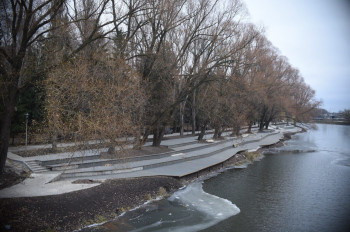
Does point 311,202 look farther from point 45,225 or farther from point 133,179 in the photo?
point 45,225

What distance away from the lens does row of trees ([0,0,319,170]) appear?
13.0 meters

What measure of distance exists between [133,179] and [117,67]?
6.10 meters

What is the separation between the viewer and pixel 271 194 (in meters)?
17.1

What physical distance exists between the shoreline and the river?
23.5 inches

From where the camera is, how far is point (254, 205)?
15.1 m

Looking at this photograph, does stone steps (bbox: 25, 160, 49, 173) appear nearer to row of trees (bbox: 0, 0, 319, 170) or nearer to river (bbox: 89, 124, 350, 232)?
row of trees (bbox: 0, 0, 319, 170)

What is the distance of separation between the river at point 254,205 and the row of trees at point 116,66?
3926 mm

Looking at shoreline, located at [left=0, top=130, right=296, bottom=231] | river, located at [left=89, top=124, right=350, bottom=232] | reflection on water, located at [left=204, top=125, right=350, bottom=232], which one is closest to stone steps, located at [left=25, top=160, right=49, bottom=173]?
shoreline, located at [left=0, top=130, right=296, bottom=231]

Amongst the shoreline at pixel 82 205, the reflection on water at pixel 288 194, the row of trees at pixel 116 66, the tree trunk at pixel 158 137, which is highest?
the row of trees at pixel 116 66

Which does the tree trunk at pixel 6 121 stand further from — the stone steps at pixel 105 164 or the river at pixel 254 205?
the river at pixel 254 205

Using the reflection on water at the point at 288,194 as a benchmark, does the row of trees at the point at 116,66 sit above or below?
above

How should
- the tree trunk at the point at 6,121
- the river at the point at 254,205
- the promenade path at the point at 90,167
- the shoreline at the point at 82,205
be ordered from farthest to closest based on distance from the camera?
the tree trunk at the point at 6,121 → the promenade path at the point at 90,167 → the river at the point at 254,205 → the shoreline at the point at 82,205

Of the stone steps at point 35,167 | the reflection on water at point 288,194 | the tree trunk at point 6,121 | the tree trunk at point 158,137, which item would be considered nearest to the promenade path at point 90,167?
the stone steps at point 35,167

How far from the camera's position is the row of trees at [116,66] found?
1297cm
